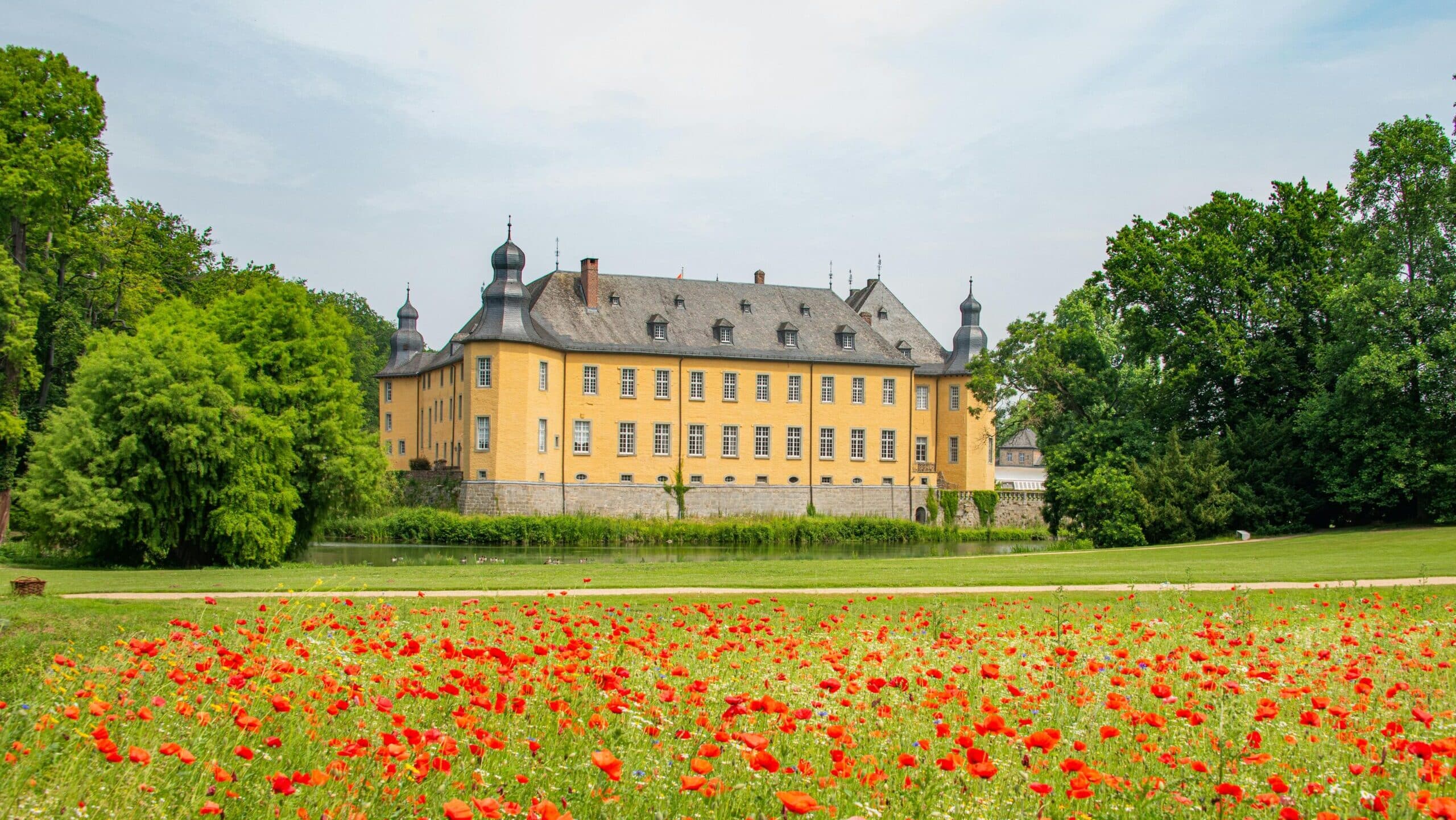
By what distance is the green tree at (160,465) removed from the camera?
927 inches

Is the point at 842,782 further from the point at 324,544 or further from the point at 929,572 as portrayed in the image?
the point at 324,544

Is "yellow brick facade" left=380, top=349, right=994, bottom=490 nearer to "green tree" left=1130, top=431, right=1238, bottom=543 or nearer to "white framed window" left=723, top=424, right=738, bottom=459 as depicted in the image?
"white framed window" left=723, top=424, right=738, bottom=459

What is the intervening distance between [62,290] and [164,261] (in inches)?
311

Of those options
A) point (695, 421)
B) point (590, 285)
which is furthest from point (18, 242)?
point (695, 421)

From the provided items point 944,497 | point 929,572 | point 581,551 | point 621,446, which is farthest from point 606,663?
point 944,497

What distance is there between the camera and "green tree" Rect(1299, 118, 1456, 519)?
106 ft

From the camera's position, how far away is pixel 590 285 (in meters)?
52.7

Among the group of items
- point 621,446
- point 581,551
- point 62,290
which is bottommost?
point 581,551

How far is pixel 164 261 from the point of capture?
42.2m

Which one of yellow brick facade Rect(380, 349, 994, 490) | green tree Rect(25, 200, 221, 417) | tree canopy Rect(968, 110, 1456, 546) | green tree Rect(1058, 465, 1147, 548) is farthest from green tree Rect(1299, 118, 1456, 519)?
green tree Rect(25, 200, 221, 417)

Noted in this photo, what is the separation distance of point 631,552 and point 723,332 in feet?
60.8

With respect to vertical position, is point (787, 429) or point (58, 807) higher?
point (787, 429)

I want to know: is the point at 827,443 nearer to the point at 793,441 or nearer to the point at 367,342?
the point at 793,441

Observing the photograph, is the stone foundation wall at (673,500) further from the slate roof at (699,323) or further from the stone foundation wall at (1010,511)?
the slate roof at (699,323)
